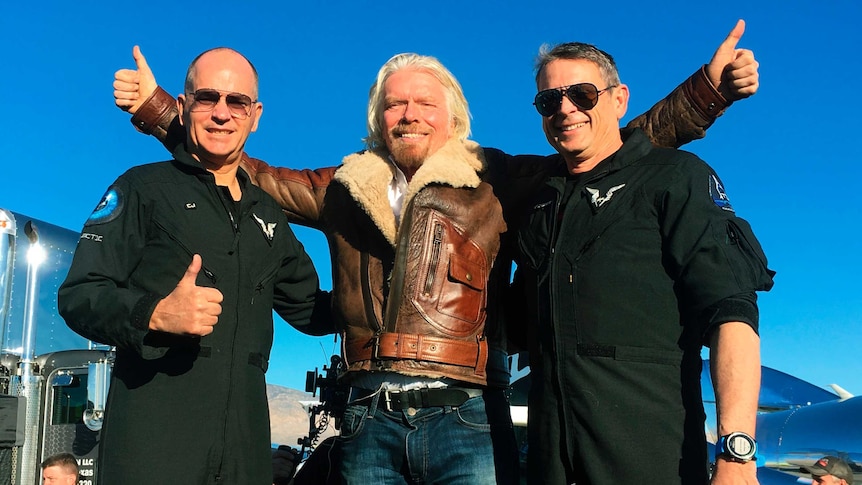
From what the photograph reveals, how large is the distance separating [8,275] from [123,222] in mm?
5886

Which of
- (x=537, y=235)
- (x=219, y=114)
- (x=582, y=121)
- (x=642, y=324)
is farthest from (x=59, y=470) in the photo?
(x=642, y=324)

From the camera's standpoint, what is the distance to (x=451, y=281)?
3.11m

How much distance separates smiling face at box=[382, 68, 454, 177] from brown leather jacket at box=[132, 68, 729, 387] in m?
0.07

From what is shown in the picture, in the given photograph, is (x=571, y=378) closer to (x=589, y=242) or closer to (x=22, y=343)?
(x=589, y=242)

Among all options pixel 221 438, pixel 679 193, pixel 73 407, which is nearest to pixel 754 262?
pixel 679 193

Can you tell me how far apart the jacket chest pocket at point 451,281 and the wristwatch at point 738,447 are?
3.53 feet

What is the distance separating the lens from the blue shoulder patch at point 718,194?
2566 mm

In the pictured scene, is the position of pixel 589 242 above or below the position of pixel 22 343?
below

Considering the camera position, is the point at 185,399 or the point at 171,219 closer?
the point at 185,399

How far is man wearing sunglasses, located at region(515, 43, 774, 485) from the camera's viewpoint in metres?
2.37

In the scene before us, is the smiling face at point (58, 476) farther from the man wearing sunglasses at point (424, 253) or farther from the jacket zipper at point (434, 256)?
the jacket zipper at point (434, 256)

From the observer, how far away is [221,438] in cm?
269

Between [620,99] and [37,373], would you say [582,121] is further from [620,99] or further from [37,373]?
[37,373]

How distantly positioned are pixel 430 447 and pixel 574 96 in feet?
4.40
